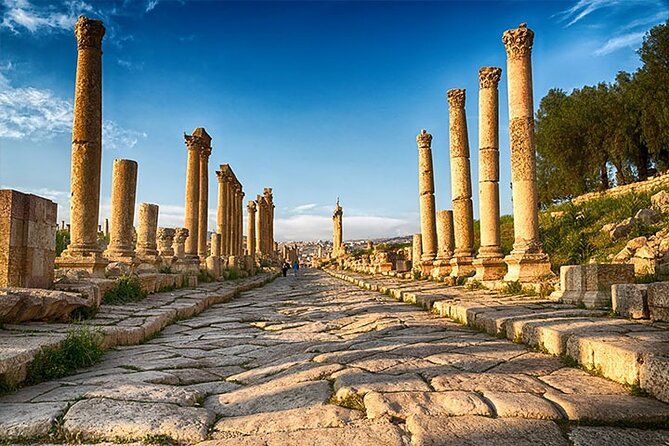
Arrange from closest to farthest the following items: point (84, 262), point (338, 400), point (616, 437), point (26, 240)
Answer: point (616, 437)
point (338, 400)
point (26, 240)
point (84, 262)

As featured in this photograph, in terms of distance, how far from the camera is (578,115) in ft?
111

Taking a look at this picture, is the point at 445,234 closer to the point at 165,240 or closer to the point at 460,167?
the point at 460,167

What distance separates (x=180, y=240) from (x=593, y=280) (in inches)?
600

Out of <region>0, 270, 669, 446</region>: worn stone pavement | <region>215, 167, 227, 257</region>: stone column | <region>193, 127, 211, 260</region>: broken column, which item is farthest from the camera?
<region>215, 167, 227, 257</region>: stone column

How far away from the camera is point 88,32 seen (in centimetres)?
1074

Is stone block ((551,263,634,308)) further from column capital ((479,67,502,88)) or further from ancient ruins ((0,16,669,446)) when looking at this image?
column capital ((479,67,502,88))

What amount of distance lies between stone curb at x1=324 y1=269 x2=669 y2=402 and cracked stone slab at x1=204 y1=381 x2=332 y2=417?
2123mm

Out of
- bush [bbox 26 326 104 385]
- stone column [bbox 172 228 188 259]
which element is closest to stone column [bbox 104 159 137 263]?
stone column [bbox 172 228 188 259]

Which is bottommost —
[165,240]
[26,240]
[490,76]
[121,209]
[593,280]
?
[593,280]

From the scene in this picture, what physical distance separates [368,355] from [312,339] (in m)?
1.47

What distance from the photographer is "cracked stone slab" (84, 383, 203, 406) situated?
3.51 m

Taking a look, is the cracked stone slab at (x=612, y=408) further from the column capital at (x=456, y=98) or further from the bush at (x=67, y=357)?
the column capital at (x=456, y=98)

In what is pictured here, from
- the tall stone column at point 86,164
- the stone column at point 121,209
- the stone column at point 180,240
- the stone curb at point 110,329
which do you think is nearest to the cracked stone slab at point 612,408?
the stone curb at point 110,329

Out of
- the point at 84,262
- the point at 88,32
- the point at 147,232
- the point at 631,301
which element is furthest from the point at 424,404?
the point at 147,232
